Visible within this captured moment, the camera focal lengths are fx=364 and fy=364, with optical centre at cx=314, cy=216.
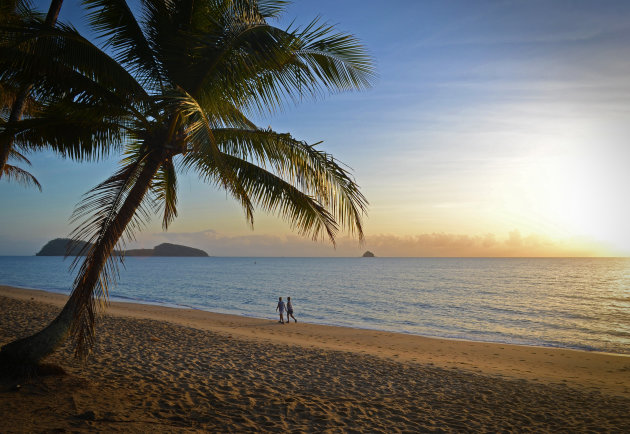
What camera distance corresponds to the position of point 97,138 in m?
5.73

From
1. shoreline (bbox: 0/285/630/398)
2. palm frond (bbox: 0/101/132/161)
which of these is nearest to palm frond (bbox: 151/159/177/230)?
palm frond (bbox: 0/101/132/161)

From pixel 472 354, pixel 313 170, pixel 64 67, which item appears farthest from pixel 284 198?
pixel 472 354

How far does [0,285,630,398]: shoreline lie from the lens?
9953mm

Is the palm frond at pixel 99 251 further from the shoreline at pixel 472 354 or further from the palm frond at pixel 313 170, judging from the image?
the shoreline at pixel 472 354

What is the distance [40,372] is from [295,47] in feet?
19.3

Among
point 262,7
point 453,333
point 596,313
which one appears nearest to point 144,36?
point 262,7

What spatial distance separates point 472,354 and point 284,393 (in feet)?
32.4

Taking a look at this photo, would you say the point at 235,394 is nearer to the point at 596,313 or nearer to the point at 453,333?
the point at 453,333

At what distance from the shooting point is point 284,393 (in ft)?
20.7

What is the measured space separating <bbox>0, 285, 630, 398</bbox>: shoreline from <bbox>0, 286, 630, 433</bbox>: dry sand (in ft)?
0.46

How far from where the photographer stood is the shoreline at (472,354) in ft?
32.7

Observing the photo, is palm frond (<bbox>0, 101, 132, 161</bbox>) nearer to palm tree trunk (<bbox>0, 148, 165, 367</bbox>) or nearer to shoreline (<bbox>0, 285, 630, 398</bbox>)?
palm tree trunk (<bbox>0, 148, 165, 367</bbox>)

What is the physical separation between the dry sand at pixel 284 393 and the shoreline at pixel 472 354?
140 millimetres

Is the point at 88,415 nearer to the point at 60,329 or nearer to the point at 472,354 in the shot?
the point at 60,329
